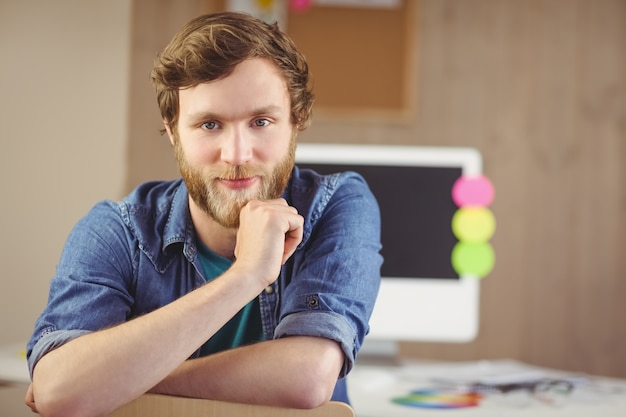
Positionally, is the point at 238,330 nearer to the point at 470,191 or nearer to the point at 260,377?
the point at 260,377

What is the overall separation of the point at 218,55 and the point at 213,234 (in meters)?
0.30

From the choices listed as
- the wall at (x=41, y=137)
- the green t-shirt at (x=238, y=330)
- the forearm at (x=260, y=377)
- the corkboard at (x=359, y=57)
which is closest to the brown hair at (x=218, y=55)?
the green t-shirt at (x=238, y=330)

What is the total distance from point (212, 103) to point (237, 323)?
0.37 meters

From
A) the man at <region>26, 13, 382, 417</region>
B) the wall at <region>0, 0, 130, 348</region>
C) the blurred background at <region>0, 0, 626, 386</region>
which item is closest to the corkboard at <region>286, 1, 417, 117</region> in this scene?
the blurred background at <region>0, 0, 626, 386</region>

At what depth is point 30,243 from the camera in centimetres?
254

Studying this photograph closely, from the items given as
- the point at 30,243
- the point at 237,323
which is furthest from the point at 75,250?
the point at 30,243

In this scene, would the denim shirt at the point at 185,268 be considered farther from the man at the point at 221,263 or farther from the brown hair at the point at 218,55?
the brown hair at the point at 218,55

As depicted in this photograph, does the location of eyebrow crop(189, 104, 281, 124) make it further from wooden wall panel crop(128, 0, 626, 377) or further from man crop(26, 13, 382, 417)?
wooden wall panel crop(128, 0, 626, 377)

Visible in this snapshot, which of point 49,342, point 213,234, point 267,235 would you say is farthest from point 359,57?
point 49,342

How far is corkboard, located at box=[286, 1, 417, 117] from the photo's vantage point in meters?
2.78

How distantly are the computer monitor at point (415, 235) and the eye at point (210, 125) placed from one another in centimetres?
78

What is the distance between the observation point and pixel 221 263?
4.21 ft

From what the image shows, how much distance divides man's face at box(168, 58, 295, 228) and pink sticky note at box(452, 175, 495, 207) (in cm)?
85

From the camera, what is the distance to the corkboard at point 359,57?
2.78m
